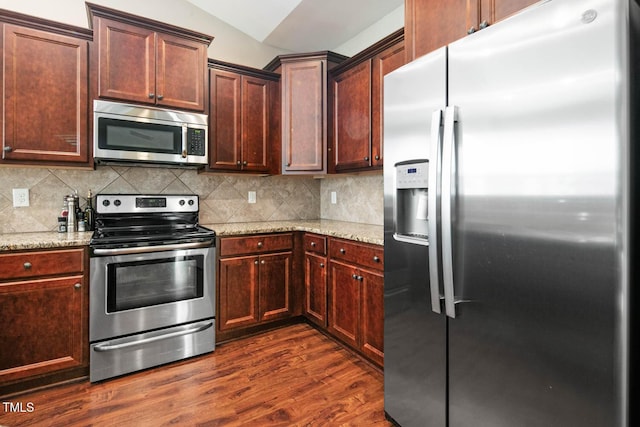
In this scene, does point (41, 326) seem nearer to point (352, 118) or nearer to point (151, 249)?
point (151, 249)

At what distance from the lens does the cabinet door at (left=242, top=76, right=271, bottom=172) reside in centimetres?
298

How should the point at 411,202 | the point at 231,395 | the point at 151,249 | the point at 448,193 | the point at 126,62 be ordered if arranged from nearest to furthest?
the point at 448,193 → the point at 411,202 → the point at 231,395 → the point at 151,249 → the point at 126,62

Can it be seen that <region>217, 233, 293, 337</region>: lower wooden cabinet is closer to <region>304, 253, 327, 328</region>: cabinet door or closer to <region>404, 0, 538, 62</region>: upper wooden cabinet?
<region>304, 253, 327, 328</region>: cabinet door

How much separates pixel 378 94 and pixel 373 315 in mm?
1594

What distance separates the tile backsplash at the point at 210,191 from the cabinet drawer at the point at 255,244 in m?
0.67

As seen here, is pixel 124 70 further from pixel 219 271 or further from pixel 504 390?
pixel 504 390

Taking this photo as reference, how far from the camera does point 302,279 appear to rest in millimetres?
2975

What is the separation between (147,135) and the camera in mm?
2475

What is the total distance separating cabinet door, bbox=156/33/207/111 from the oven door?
1.13 meters

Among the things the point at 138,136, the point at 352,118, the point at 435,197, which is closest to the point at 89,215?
the point at 138,136

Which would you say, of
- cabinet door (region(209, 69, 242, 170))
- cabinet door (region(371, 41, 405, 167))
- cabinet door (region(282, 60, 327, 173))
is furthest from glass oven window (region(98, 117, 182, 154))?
cabinet door (region(371, 41, 405, 167))

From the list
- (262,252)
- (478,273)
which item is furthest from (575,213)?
(262,252)

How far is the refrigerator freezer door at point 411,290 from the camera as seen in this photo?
1412 millimetres

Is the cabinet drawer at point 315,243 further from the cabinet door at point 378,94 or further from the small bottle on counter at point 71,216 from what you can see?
the small bottle on counter at point 71,216
